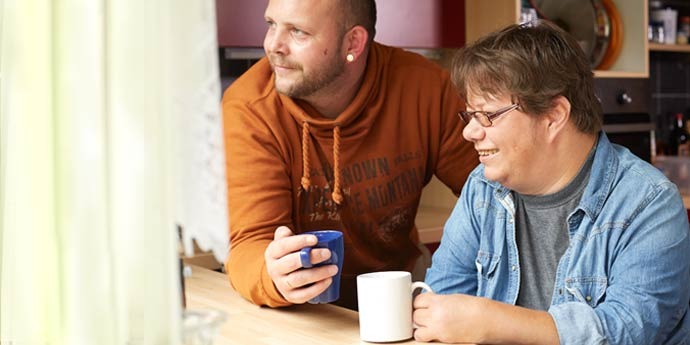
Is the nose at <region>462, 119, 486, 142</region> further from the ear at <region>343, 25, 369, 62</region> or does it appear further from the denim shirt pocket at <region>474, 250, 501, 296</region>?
the ear at <region>343, 25, 369, 62</region>

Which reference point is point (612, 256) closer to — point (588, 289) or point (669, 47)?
point (588, 289)

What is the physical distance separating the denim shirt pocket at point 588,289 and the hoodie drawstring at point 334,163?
1.95 ft

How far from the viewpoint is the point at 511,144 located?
1568 mm

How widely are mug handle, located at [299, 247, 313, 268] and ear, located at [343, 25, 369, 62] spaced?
0.72 metres

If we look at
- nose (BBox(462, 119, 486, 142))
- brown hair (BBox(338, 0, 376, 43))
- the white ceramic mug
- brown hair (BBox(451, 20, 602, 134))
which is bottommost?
the white ceramic mug

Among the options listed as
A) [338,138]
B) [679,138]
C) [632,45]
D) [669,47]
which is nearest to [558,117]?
[338,138]

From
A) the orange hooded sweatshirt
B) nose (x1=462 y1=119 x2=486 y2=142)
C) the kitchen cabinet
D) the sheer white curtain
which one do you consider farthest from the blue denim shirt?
the kitchen cabinet

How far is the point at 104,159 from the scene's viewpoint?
0.71m

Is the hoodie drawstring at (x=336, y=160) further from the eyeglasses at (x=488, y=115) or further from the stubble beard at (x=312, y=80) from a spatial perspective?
the eyeglasses at (x=488, y=115)

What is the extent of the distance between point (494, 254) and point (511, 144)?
0.20 m

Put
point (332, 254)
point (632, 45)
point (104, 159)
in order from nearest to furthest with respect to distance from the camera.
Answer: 1. point (104, 159)
2. point (332, 254)
3. point (632, 45)

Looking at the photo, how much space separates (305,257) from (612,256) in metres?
0.49

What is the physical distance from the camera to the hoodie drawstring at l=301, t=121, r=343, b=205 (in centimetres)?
189

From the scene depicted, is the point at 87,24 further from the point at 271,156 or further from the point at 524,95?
the point at 271,156
